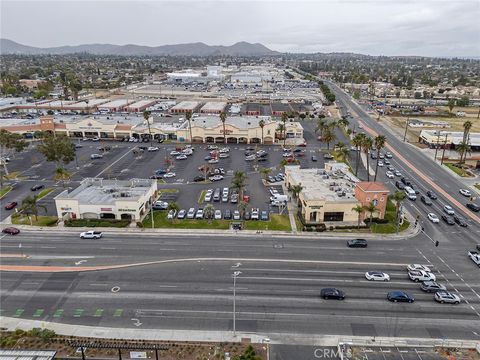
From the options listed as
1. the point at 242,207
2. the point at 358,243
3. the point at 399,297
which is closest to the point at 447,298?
the point at 399,297

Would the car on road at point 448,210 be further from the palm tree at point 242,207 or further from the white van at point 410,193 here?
the palm tree at point 242,207

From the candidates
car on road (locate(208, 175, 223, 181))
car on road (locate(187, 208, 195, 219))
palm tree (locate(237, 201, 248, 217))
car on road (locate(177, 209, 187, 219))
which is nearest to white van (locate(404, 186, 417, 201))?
palm tree (locate(237, 201, 248, 217))

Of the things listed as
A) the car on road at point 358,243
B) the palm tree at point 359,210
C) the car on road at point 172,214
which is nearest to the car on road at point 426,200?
the palm tree at point 359,210

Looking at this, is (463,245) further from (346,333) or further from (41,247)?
(41,247)

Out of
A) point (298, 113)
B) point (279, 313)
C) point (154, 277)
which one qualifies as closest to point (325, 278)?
point (279, 313)

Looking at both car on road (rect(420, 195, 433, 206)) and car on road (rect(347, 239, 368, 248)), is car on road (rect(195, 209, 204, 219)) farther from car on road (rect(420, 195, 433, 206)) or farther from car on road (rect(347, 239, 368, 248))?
car on road (rect(420, 195, 433, 206))

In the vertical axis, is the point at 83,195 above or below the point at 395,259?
above

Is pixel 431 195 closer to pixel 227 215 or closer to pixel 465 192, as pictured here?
pixel 465 192
